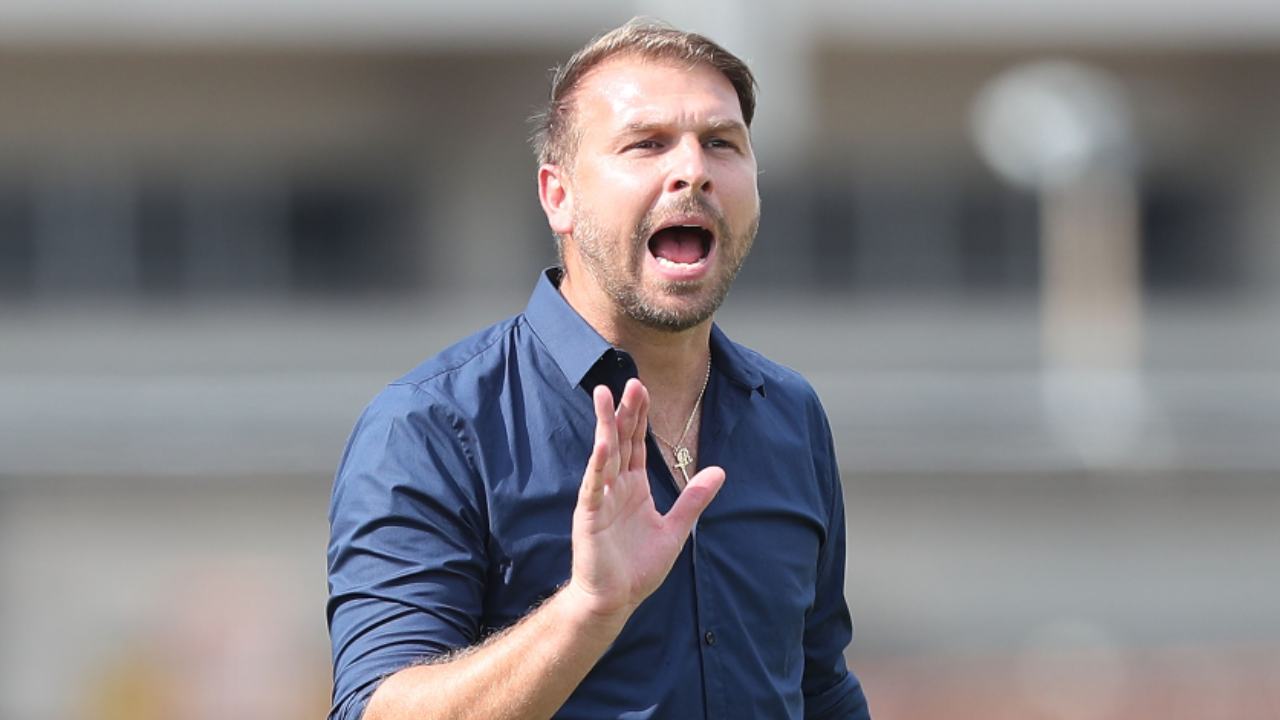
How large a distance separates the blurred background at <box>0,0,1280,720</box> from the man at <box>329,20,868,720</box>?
15216mm

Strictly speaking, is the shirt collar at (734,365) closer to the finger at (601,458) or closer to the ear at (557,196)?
the ear at (557,196)

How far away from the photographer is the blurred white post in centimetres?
1948

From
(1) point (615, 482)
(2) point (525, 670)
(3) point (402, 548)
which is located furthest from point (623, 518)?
(3) point (402, 548)

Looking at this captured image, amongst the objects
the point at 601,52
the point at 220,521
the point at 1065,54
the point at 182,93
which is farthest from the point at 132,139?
the point at 601,52

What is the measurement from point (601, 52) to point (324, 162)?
1993 cm

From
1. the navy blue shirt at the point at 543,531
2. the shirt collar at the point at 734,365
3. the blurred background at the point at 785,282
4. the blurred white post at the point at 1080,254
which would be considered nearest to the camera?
the navy blue shirt at the point at 543,531

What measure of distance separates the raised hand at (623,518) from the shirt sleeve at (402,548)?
0.26 meters

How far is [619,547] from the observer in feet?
9.49

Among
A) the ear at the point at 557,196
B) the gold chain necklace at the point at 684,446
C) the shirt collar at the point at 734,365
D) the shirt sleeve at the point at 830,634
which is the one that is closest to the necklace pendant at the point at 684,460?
the gold chain necklace at the point at 684,446

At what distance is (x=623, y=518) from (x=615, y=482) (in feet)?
0.21

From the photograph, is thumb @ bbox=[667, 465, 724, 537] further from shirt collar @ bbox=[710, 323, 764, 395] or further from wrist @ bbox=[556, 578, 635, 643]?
shirt collar @ bbox=[710, 323, 764, 395]

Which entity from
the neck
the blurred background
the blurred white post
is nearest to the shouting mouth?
the neck

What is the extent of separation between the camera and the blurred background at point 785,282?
20.1m

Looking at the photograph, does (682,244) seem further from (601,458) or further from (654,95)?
(601,458)
